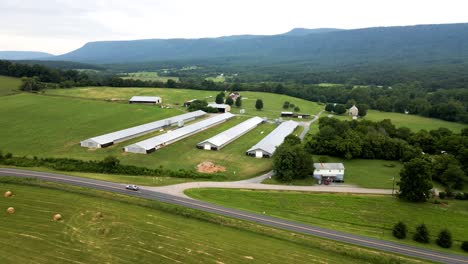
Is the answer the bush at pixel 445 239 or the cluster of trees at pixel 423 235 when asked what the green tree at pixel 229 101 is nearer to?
the cluster of trees at pixel 423 235

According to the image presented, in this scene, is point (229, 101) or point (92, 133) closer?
point (92, 133)

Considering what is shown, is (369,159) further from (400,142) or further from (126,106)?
(126,106)

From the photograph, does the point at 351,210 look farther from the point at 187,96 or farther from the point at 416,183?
the point at 187,96

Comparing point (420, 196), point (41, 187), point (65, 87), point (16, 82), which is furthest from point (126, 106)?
point (420, 196)

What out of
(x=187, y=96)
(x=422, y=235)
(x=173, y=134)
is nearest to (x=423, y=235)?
(x=422, y=235)

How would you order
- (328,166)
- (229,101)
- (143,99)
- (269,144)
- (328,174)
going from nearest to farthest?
(328,174) < (328,166) < (269,144) < (143,99) < (229,101)

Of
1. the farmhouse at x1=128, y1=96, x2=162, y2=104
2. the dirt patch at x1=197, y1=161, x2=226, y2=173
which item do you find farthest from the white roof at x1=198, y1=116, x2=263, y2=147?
the farmhouse at x1=128, y1=96, x2=162, y2=104

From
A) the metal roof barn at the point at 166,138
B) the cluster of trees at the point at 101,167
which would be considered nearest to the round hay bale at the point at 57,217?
the cluster of trees at the point at 101,167
